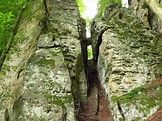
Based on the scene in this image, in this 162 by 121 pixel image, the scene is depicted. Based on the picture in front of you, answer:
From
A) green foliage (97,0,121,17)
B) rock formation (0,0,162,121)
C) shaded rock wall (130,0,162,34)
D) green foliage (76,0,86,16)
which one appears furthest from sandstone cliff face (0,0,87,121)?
green foliage (76,0,86,16)

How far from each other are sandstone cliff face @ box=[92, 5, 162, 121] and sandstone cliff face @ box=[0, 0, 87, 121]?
2026mm

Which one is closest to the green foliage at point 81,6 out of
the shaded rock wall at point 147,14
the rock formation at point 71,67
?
the shaded rock wall at point 147,14

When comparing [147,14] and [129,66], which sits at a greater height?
[147,14]

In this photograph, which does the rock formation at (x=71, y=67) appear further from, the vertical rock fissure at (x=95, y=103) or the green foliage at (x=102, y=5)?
the green foliage at (x=102, y=5)

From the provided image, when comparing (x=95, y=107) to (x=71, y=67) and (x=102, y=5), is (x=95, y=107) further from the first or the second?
(x=102, y=5)

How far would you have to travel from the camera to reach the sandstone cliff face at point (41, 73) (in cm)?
988

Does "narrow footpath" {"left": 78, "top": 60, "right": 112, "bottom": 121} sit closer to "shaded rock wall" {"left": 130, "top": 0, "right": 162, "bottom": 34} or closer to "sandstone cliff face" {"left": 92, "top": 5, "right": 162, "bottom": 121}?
A: "sandstone cliff face" {"left": 92, "top": 5, "right": 162, "bottom": 121}

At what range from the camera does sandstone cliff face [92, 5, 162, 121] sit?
1079 centimetres

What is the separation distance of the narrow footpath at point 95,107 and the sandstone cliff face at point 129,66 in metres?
0.98

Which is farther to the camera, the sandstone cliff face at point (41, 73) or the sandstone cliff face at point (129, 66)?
the sandstone cliff face at point (129, 66)

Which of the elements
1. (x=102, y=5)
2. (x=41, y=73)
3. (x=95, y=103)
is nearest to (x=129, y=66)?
(x=95, y=103)

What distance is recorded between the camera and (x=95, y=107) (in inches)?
579

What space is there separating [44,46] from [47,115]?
4718mm

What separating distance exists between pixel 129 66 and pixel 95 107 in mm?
3541
